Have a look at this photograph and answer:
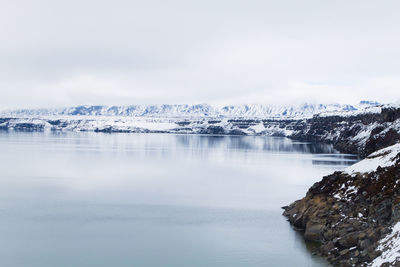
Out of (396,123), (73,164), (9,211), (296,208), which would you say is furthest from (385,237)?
(396,123)

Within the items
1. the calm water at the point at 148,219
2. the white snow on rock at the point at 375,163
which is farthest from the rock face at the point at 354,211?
the calm water at the point at 148,219

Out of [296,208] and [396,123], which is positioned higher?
[396,123]

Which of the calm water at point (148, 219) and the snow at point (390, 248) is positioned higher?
the snow at point (390, 248)

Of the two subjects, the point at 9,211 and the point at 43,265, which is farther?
the point at 9,211

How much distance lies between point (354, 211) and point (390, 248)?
247 inches

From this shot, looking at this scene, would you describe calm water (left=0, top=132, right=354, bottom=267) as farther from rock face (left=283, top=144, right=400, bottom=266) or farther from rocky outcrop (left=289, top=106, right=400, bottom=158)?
rocky outcrop (left=289, top=106, right=400, bottom=158)

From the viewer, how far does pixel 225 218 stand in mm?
30156

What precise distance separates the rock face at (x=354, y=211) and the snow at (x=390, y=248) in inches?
5.0

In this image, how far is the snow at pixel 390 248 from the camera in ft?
52.2

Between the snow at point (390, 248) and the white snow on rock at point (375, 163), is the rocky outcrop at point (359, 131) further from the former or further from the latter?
the snow at point (390, 248)

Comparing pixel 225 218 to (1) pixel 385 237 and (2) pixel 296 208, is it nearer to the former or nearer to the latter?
(2) pixel 296 208

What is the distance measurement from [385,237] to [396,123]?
56934 millimetres

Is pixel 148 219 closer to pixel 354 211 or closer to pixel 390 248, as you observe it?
pixel 354 211

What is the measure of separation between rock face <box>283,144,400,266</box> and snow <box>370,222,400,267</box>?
0.13 m
